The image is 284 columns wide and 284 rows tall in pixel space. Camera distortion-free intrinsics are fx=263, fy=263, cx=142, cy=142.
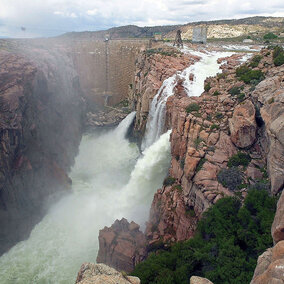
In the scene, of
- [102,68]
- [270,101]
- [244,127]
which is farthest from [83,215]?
[102,68]

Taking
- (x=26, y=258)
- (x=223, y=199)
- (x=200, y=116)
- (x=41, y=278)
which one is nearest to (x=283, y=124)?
(x=223, y=199)

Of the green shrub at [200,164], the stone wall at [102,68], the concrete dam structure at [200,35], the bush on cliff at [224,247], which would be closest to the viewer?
the bush on cliff at [224,247]

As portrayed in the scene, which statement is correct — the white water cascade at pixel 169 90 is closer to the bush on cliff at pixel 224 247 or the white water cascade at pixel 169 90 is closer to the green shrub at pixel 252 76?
the green shrub at pixel 252 76

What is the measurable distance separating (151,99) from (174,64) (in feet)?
17.4

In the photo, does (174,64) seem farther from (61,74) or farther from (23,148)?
(23,148)

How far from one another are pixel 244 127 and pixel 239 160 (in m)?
1.99

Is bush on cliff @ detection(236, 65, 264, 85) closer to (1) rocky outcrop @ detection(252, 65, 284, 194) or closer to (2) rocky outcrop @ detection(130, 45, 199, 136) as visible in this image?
(1) rocky outcrop @ detection(252, 65, 284, 194)

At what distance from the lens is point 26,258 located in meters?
19.4

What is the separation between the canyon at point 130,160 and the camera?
611 inches

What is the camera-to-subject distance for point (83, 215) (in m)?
22.8

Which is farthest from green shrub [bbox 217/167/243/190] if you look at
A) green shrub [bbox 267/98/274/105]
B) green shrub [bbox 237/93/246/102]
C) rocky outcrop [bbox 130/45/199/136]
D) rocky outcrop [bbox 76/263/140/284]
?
rocky outcrop [bbox 130/45/199/136]

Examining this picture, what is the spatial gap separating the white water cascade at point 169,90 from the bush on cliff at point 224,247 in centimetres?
1438

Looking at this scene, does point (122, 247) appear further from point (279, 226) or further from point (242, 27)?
point (242, 27)

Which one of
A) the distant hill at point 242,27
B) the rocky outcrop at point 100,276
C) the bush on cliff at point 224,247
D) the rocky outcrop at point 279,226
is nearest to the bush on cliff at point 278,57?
the bush on cliff at point 224,247
